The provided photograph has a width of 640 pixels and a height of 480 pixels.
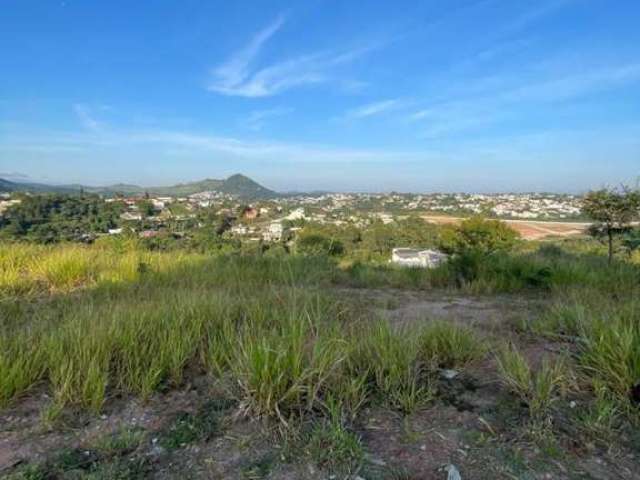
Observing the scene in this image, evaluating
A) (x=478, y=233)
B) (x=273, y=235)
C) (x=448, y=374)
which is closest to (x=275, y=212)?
(x=273, y=235)

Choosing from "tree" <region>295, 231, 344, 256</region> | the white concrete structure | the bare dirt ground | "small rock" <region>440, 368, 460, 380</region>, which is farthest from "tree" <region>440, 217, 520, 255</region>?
the bare dirt ground

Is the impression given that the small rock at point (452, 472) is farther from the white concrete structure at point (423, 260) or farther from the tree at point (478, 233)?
the tree at point (478, 233)

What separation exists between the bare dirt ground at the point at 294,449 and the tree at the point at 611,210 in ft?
20.9

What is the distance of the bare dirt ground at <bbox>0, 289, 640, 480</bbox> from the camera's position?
1.36 metres

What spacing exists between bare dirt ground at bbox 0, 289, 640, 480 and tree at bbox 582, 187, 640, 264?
20.9ft

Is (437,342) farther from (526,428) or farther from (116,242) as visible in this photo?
(116,242)

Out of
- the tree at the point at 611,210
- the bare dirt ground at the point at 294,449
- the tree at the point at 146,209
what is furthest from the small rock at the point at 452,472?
the tree at the point at 146,209

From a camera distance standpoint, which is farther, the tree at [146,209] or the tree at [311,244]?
the tree at [146,209]

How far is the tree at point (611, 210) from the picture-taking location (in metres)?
6.45

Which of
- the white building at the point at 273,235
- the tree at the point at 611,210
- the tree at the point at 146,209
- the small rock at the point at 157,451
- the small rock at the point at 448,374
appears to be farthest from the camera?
the tree at the point at 146,209

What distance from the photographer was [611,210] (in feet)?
21.8

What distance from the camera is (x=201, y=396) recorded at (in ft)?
6.26

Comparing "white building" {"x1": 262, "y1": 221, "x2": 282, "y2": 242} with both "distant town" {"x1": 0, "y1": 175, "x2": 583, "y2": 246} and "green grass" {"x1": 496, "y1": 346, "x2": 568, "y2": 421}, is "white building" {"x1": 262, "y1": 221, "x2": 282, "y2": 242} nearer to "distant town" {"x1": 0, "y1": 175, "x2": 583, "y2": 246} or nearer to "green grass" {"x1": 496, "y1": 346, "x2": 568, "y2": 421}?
"distant town" {"x1": 0, "y1": 175, "x2": 583, "y2": 246}

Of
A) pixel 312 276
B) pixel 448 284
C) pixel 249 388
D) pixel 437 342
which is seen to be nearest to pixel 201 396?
pixel 249 388
